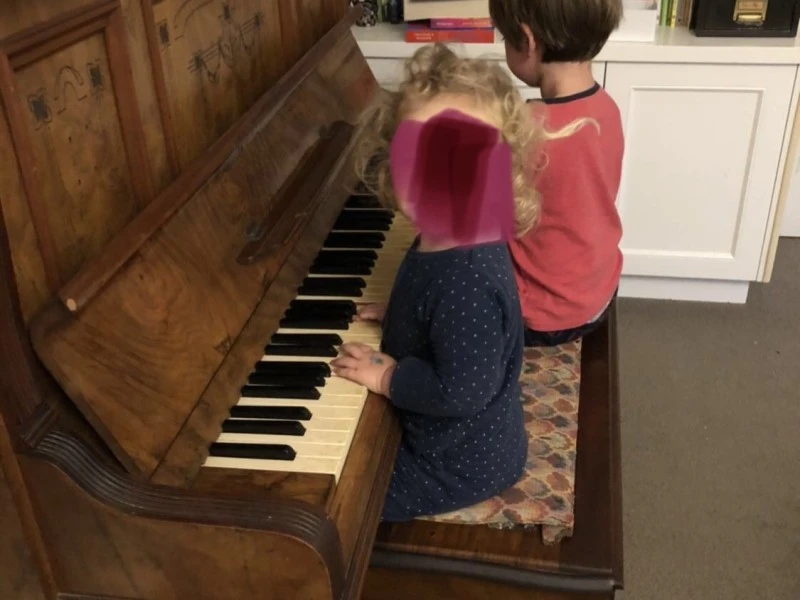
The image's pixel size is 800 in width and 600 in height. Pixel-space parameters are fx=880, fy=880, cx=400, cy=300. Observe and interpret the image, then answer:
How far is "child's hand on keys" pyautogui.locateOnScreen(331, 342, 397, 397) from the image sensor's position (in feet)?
3.78

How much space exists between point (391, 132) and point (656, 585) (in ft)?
3.66

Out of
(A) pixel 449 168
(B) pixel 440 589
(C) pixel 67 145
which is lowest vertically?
(B) pixel 440 589

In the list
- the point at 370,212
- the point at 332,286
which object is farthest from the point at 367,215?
the point at 332,286

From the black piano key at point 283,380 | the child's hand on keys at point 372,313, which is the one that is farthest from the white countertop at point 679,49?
the black piano key at point 283,380

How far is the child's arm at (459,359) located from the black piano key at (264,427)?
155 millimetres

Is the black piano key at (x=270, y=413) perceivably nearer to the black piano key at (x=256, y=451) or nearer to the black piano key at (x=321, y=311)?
the black piano key at (x=256, y=451)

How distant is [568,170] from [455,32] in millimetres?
1022

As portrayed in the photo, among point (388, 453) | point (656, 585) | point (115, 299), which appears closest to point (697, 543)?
point (656, 585)

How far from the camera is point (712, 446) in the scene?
2100 millimetres

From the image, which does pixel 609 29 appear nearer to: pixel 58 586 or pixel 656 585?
pixel 656 585

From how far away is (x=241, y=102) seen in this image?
1.31m

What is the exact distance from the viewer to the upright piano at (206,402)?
0.83m

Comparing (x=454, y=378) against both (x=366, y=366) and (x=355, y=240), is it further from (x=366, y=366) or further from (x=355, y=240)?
(x=355, y=240)

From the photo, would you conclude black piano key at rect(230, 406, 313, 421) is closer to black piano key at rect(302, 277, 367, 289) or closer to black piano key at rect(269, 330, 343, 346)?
black piano key at rect(269, 330, 343, 346)
